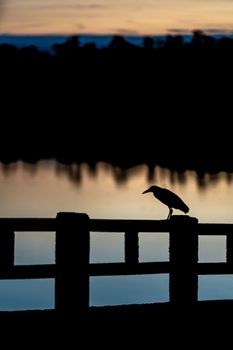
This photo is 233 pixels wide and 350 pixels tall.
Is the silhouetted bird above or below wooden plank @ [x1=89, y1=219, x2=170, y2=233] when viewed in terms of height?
above

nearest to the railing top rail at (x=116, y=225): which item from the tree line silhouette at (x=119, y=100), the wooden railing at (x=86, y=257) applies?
the wooden railing at (x=86, y=257)

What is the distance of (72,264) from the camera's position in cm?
1054

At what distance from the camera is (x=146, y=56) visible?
379 feet

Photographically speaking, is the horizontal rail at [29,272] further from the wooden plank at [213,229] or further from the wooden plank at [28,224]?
the wooden plank at [213,229]

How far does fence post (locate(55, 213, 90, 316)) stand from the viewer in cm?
1050

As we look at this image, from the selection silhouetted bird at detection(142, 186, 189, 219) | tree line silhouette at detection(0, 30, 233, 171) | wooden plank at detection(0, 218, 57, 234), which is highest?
tree line silhouette at detection(0, 30, 233, 171)

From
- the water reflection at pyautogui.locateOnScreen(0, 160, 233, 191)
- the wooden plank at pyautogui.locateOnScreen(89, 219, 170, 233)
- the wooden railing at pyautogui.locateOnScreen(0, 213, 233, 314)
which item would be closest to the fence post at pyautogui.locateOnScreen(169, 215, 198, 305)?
the wooden railing at pyautogui.locateOnScreen(0, 213, 233, 314)

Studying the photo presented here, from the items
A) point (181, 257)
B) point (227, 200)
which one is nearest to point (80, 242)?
point (181, 257)

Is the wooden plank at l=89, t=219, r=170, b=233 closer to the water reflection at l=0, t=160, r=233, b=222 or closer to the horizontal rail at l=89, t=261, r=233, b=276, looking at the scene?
the horizontal rail at l=89, t=261, r=233, b=276

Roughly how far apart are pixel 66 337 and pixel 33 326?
0.42 m

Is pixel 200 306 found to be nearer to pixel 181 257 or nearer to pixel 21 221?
pixel 181 257

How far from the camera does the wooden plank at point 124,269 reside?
10547 mm

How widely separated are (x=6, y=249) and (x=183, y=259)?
175 centimetres

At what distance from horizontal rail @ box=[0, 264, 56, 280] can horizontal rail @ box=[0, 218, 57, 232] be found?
324 mm
